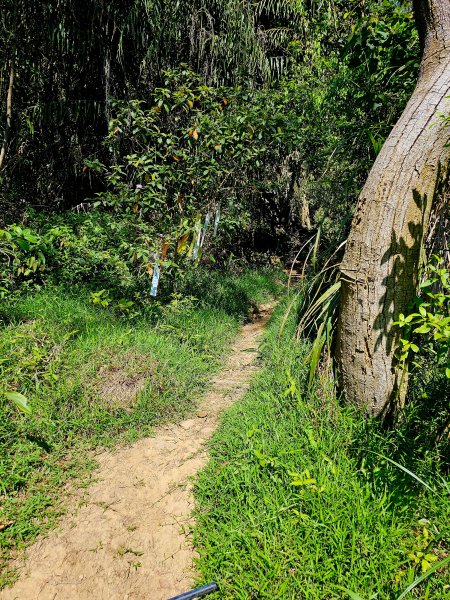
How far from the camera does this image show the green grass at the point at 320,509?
5.28 ft

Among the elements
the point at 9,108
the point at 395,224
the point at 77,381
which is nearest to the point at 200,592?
the point at 77,381

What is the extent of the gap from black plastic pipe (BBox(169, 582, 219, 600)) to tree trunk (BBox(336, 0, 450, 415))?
125 centimetres

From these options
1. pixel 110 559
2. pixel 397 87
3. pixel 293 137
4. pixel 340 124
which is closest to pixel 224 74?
pixel 293 137

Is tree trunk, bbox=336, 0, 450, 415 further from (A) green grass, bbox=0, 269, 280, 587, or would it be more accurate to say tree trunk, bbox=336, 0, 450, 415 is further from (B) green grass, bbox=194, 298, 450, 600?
(A) green grass, bbox=0, 269, 280, 587

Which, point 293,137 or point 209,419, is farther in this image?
point 293,137

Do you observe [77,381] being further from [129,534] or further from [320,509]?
[320,509]

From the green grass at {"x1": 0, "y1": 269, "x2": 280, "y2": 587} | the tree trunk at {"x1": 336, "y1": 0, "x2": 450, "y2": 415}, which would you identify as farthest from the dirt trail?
the tree trunk at {"x1": 336, "y1": 0, "x2": 450, "y2": 415}

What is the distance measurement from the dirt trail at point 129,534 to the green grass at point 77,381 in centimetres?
11

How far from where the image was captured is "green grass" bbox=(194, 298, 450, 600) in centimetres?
161

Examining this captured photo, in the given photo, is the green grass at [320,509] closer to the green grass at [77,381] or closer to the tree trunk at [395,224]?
the tree trunk at [395,224]

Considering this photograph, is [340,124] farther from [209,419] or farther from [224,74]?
[224,74]

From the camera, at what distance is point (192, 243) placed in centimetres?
426

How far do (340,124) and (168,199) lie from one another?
2.02 m

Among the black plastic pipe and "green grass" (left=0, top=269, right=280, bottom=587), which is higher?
"green grass" (left=0, top=269, right=280, bottom=587)
